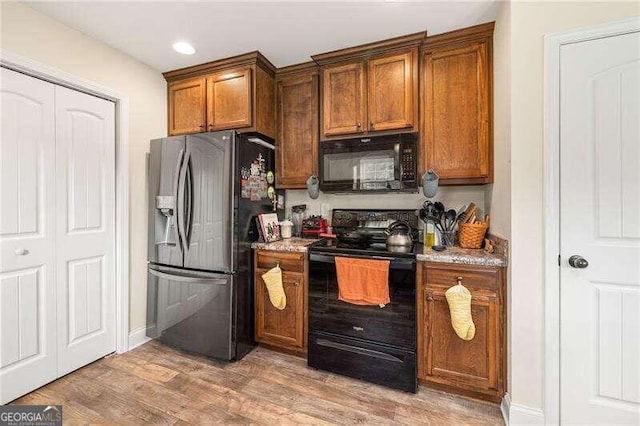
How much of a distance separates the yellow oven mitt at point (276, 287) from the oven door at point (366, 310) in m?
0.25

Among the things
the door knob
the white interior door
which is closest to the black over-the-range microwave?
the white interior door

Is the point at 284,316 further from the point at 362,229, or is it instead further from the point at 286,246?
the point at 362,229

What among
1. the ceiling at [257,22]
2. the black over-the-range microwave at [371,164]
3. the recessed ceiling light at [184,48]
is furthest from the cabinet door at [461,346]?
the recessed ceiling light at [184,48]

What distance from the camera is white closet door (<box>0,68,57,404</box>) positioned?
1.68 m

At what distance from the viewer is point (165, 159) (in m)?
2.35

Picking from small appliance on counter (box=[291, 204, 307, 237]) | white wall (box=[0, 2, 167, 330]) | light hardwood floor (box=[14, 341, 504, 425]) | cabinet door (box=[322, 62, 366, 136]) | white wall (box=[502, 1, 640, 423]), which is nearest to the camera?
white wall (box=[502, 1, 640, 423])

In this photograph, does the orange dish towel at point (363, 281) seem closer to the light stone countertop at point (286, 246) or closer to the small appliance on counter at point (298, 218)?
the light stone countertop at point (286, 246)

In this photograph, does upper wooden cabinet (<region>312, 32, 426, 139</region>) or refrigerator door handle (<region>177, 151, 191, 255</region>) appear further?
refrigerator door handle (<region>177, 151, 191, 255</region>)

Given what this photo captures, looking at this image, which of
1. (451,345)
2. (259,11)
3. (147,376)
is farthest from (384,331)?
(259,11)

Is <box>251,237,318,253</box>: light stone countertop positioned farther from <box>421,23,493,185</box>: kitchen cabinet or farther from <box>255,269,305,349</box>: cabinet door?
<box>421,23,493,185</box>: kitchen cabinet

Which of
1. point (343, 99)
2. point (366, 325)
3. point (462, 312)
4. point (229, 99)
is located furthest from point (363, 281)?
point (229, 99)

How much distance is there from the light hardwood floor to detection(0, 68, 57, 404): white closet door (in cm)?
23

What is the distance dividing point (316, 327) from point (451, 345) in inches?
36.5

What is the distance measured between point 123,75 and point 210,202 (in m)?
1.34
